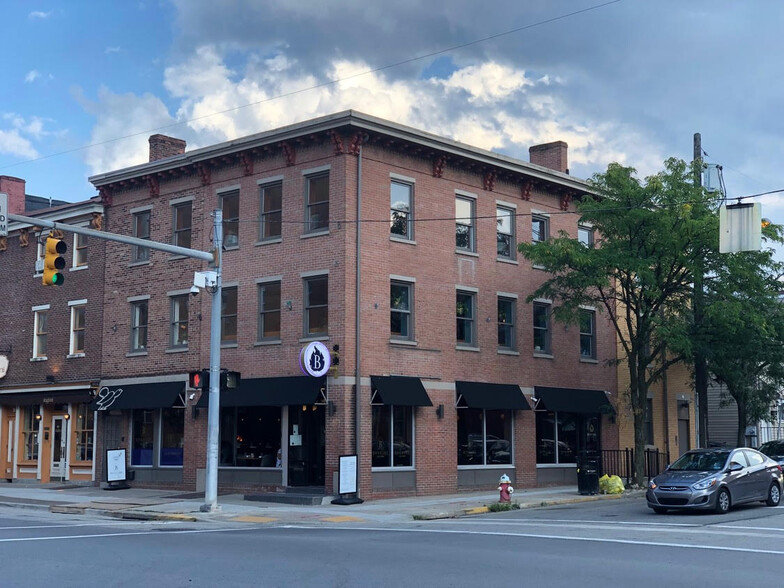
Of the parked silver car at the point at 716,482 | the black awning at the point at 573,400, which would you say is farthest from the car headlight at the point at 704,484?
the black awning at the point at 573,400

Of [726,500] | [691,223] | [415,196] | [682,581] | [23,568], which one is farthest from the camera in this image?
[415,196]

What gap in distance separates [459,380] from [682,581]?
18626 mm

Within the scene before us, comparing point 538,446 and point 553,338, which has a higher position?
point 553,338

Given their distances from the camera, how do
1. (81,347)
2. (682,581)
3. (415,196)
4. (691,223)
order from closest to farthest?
(682,581) < (691,223) < (415,196) < (81,347)

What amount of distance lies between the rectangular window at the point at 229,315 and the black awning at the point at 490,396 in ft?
23.8

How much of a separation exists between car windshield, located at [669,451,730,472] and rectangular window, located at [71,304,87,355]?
22.2 metres

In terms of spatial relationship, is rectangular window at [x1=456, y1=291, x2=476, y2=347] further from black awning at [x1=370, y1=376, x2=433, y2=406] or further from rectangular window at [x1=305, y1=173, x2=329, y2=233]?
rectangular window at [x1=305, y1=173, x2=329, y2=233]

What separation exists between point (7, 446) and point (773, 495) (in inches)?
1111

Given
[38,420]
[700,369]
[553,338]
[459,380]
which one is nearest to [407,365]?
[459,380]

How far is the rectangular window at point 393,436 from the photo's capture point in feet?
92.1

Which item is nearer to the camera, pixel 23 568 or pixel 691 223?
pixel 23 568

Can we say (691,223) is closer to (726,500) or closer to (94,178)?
Answer: (726,500)

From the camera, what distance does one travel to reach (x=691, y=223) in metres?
27.6

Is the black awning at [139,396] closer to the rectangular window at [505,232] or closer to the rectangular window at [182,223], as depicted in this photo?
the rectangular window at [182,223]
